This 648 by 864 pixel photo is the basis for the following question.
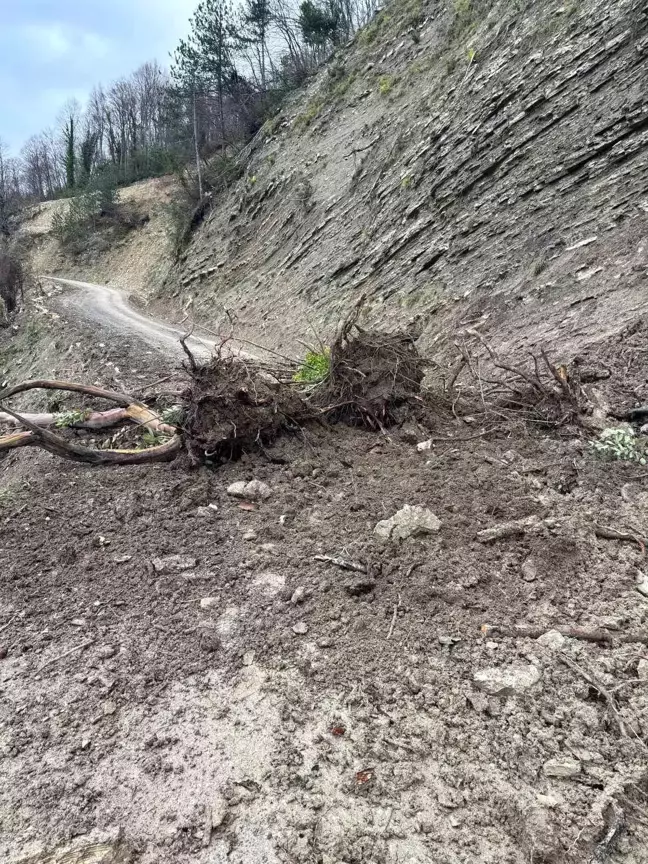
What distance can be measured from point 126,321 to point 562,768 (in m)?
14.8

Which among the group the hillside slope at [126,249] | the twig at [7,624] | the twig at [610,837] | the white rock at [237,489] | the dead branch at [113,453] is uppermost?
the hillside slope at [126,249]

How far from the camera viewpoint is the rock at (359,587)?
8.92ft

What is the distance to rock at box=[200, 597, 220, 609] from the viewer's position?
8.90 feet

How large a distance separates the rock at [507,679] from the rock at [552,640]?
0.15 m

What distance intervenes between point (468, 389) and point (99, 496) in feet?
11.5

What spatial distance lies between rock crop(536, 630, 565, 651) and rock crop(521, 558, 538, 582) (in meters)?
0.39

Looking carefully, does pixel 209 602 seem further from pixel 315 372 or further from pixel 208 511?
pixel 315 372

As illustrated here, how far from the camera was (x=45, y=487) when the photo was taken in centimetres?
403

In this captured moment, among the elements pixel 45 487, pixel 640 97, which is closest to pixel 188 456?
pixel 45 487

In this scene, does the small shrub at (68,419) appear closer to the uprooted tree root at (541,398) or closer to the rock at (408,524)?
the rock at (408,524)

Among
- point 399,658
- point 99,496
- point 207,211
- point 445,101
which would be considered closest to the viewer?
point 399,658

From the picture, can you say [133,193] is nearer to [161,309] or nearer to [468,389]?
[161,309]

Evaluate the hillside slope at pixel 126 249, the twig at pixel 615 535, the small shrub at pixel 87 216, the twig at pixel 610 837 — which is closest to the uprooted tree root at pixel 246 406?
the twig at pixel 615 535

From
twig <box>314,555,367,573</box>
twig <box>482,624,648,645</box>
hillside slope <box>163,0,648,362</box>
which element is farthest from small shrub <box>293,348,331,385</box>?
twig <box>482,624,648,645</box>
